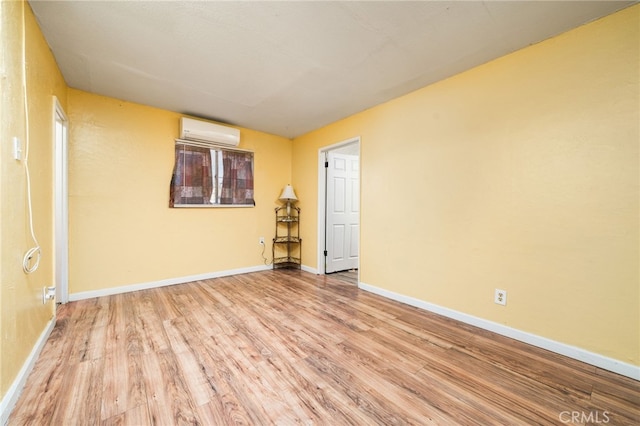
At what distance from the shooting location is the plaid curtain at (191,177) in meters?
3.37

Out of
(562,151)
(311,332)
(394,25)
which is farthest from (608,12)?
(311,332)

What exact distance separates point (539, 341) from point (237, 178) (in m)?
3.87

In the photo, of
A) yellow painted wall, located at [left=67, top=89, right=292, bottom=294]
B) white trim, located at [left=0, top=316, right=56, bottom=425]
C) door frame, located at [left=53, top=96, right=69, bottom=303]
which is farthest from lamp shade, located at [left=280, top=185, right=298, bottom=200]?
white trim, located at [left=0, top=316, right=56, bottom=425]

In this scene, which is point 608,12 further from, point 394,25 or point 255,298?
point 255,298

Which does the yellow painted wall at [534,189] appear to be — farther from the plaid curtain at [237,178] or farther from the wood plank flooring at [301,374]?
the plaid curtain at [237,178]

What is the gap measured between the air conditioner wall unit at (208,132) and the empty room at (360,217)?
69mm

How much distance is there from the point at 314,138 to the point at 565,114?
9.76 ft

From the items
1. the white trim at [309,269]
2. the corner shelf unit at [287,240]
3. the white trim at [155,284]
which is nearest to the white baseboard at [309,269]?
the white trim at [309,269]

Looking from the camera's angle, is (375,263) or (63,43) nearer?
(63,43)

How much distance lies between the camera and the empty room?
1.38 m

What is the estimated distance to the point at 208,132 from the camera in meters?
3.41

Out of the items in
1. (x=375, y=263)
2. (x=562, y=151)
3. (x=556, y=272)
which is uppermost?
(x=562, y=151)

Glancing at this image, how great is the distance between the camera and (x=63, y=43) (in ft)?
6.37

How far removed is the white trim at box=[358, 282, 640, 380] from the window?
110 inches
